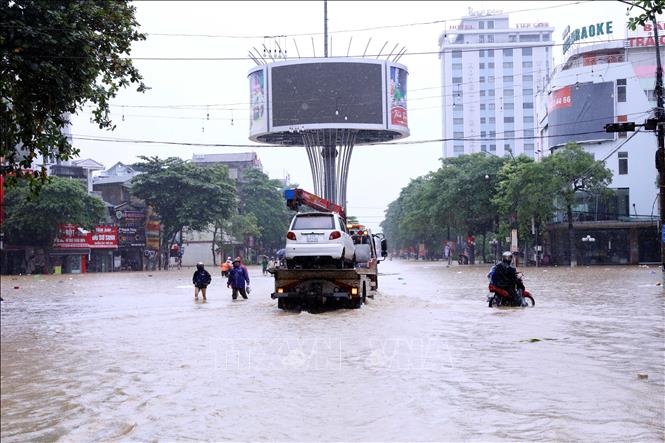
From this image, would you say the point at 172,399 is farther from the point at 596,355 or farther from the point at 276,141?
the point at 276,141

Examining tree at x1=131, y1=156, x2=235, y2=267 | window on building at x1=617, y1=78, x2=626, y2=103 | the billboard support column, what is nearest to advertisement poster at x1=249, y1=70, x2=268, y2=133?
the billboard support column

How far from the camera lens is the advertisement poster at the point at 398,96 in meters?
60.5

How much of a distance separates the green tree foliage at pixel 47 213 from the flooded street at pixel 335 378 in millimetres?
40306

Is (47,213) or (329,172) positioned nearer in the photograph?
(47,213)

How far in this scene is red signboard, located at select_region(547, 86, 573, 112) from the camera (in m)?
69.0

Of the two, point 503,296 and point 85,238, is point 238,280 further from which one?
point 85,238

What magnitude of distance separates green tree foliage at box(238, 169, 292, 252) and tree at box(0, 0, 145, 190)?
8231 centimetres

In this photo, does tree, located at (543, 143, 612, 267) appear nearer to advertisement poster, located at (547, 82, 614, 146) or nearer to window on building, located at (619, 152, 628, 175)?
advertisement poster, located at (547, 82, 614, 146)

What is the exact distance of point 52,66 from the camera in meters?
12.2

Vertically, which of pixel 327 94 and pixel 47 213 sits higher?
pixel 327 94

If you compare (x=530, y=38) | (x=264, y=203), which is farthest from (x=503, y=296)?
(x=530, y=38)

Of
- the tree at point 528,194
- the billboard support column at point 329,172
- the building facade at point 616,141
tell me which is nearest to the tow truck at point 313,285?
the billboard support column at point 329,172

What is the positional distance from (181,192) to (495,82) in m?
94.0

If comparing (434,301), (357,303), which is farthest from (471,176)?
(357,303)
